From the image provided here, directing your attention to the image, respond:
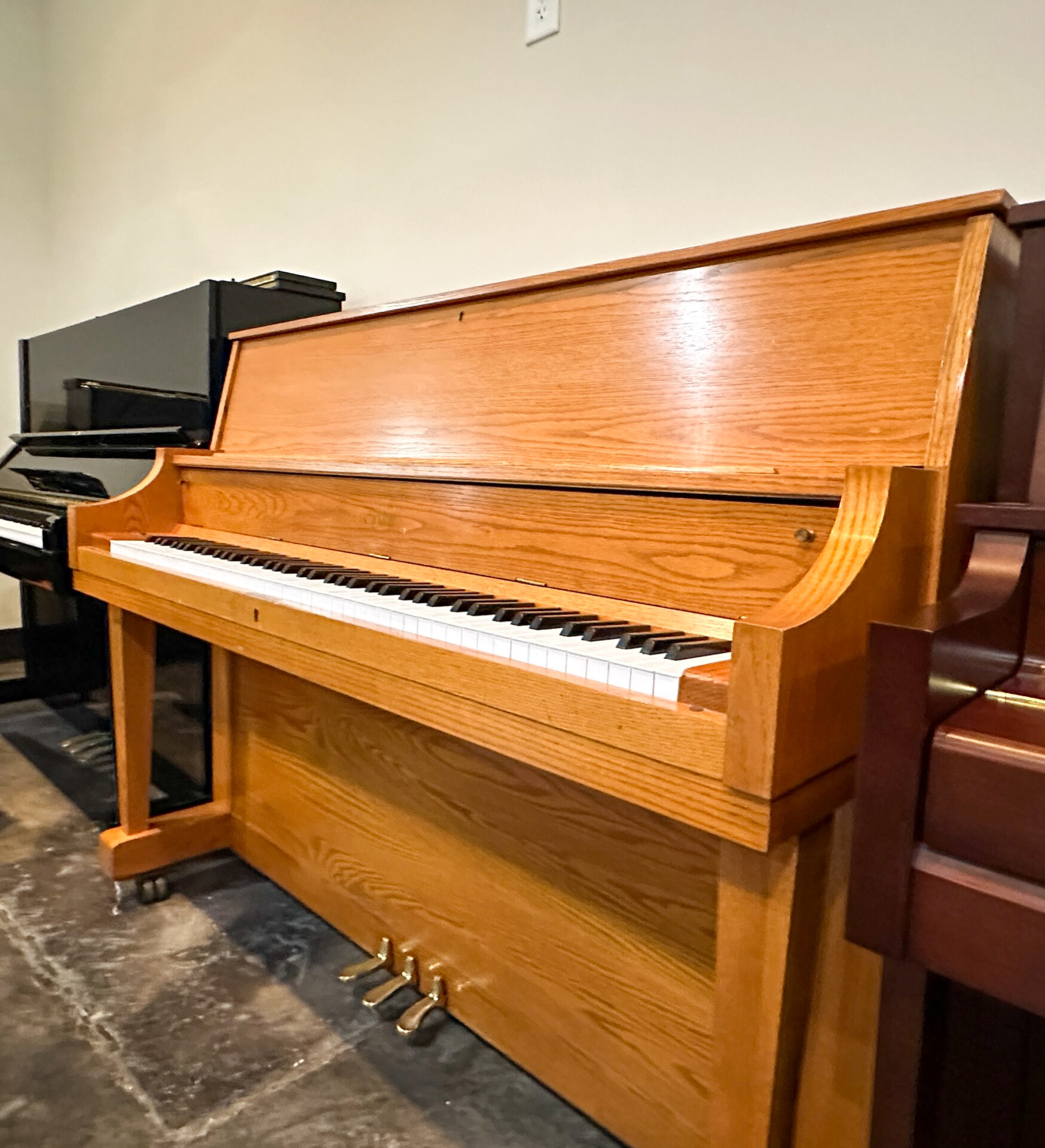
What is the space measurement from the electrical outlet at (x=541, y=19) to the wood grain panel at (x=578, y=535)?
1177 millimetres

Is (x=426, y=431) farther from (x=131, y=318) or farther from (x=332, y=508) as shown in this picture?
(x=131, y=318)

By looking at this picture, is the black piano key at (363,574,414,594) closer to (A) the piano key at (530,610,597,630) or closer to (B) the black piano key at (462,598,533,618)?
(B) the black piano key at (462,598,533,618)

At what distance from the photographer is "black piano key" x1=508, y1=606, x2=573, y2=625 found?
3.18 ft

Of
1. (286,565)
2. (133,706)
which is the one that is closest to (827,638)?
(286,565)

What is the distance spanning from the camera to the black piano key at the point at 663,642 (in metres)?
0.84

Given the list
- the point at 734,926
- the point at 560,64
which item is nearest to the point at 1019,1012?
the point at 734,926

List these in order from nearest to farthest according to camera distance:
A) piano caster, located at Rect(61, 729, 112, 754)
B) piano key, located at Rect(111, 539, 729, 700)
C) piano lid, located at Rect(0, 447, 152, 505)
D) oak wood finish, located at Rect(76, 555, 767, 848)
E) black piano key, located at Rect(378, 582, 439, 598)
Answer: oak wood finish, located at Rect(76, 555, 767, 848) → piano key, located at Rect(111, 539, 729, 700) → black piano key, located at Rect(378, 582, 439, 598) → piano lid, located at Rect(0, 447, 152, 505) → piano caster, located at Rect(61, 729, 112, 754)

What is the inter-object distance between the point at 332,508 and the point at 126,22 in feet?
10.8

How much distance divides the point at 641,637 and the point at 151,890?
150 cm

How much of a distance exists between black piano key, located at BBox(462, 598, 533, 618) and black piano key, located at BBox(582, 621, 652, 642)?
138 millimetres

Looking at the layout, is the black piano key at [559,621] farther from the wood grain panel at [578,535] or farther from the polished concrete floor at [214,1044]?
the polished concrete floor at [214,1044]

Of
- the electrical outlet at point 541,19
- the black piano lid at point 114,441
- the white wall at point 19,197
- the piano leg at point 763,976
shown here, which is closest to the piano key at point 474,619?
the piano leg at point 763,976

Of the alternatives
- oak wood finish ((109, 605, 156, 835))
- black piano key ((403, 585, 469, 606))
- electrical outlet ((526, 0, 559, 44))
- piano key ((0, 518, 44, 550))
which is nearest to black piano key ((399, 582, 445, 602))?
black piano key ((403, 585, 469, 606))

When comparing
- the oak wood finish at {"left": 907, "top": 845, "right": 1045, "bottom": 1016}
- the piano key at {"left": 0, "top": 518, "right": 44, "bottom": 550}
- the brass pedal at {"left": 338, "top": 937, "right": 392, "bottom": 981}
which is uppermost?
the piano key at {"left": 0, "top": 518, "right": 44, "bottom": 550}
